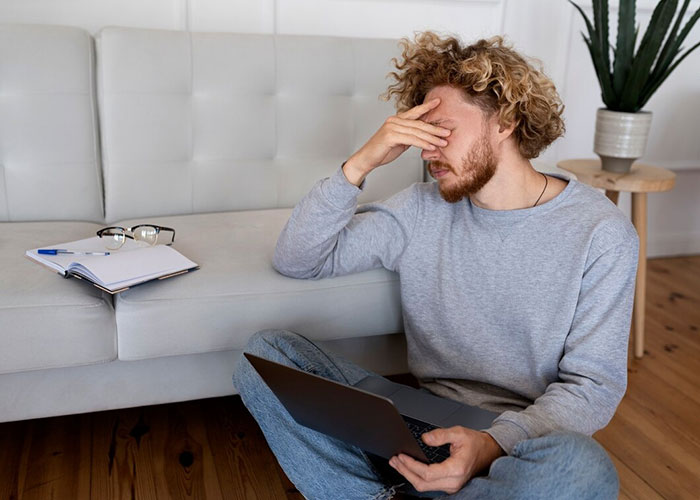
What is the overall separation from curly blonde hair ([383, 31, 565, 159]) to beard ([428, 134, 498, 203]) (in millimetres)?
59

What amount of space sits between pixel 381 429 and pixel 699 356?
162 cm

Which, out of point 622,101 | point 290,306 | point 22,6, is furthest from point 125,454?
point 622,101

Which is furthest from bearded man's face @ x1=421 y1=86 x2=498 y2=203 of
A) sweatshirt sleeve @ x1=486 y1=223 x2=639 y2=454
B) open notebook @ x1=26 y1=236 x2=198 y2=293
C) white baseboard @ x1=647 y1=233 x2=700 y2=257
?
white baseboard @ x1=647 y1=233 x2=700 y2=257

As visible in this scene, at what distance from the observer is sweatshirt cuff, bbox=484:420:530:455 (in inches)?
41.4

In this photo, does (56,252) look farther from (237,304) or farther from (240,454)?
(240,454)

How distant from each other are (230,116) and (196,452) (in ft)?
2.96

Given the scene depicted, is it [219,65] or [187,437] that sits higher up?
[219,65]

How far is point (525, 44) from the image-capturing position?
2.74 m

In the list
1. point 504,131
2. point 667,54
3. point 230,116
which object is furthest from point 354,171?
point 667,54

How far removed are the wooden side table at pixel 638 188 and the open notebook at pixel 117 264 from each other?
4.25 ft

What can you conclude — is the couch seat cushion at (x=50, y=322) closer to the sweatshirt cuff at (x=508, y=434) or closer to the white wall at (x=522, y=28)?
the sweatshirt cuff at (x=508, y=434)

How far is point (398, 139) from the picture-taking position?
133 cm

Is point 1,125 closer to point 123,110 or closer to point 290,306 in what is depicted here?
point 123,110

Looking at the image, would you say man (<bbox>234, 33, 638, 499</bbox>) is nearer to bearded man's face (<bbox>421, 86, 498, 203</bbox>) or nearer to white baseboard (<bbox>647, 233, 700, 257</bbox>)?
bearded man's face (<bbox>421, 86, 498, 203</bbox>)
